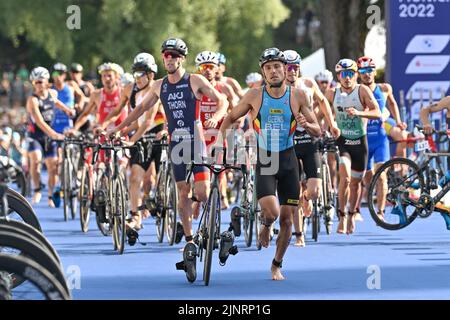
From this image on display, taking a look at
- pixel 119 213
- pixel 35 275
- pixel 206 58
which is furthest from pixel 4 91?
pixel 35 275

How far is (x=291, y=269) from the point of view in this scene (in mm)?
13930

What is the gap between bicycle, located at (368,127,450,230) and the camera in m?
16.7

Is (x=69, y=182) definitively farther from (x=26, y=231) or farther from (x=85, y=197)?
(x=26, y=231)

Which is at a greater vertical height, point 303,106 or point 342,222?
point 303,106

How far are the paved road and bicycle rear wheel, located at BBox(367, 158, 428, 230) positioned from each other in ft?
0.76

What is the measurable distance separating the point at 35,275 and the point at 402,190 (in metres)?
9.86

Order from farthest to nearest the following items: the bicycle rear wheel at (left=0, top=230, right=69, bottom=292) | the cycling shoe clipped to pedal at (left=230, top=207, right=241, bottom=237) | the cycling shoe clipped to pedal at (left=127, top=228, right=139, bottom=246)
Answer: the cycling shoe clipped to pedal at (left=127, top=228, right=139, bottom=246)
the cycling shoe clipped to pedal at (left=230, top=207, right=241, bottom=237)
the bicycle rear wheel at (left=0, top=230, right=69, bottom=292)

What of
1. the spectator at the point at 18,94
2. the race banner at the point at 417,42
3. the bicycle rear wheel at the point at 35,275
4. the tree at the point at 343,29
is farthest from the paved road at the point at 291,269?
the spectator at the point at 18,94

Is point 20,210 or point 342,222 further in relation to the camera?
point 342,222

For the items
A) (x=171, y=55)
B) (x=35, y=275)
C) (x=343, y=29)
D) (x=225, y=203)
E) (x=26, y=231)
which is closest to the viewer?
A: (x=35, y=275)

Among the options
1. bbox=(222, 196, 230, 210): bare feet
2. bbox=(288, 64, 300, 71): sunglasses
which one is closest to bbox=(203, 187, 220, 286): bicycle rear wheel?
bbox=(288, 64, 300, 71): sunglasses

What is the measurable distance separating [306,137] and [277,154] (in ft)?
10.8

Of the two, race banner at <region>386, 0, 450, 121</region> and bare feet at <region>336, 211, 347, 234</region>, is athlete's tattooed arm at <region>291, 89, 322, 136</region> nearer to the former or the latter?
bare feet at <region>336, 211, 347, 234</region>
